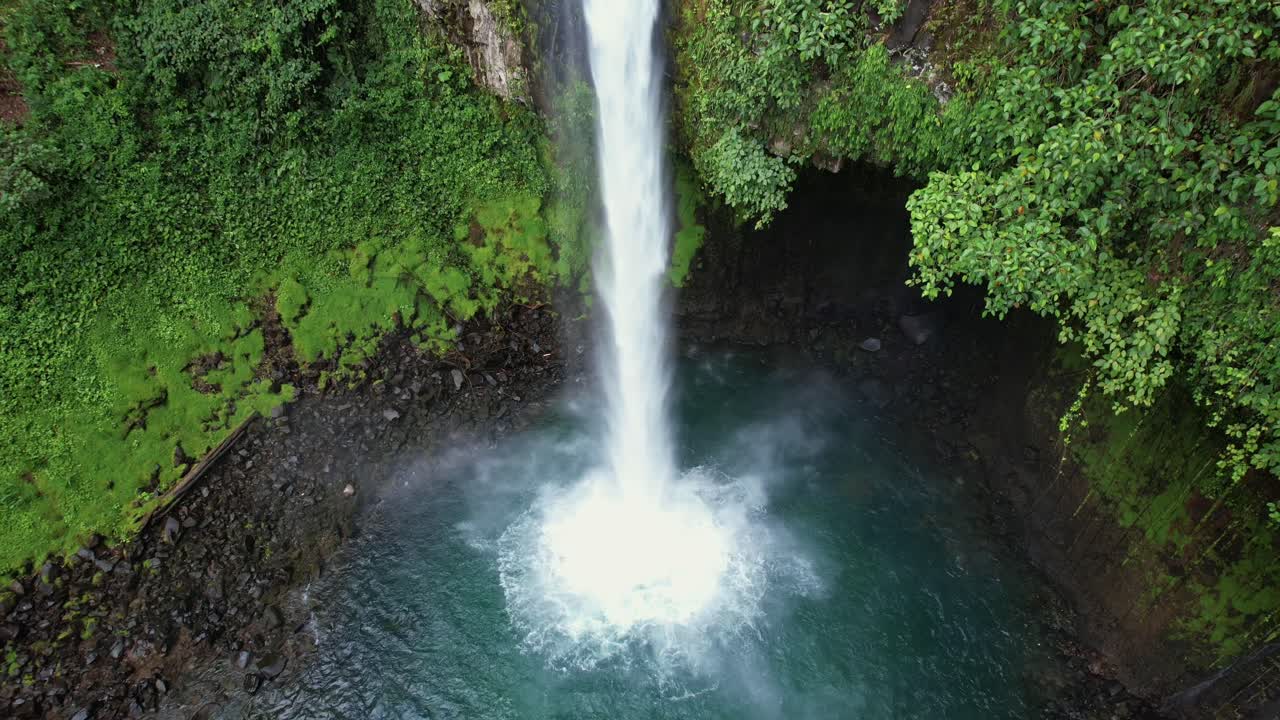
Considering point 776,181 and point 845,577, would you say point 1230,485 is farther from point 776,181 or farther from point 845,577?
point 776,181

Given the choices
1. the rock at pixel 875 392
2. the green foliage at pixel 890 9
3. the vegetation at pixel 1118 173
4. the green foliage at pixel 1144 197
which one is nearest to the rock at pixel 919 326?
the rock at pixel 875 392

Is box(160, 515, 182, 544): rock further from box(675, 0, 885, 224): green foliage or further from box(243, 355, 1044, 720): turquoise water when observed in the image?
box(675, 0, 885, 224): green foliage

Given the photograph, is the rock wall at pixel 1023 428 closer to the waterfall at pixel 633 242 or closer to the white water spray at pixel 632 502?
the waterfall at pixel 633 242

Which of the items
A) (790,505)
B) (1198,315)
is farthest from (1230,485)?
(790,505)

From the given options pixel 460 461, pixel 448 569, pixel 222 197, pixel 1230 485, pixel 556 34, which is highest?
pixel 556 34

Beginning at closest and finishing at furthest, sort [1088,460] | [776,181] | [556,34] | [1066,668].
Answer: [1066,668] → [1088,460] → [776,181] → [556,34]

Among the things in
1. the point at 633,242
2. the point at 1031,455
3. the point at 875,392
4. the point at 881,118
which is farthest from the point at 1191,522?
the point at 633,242
